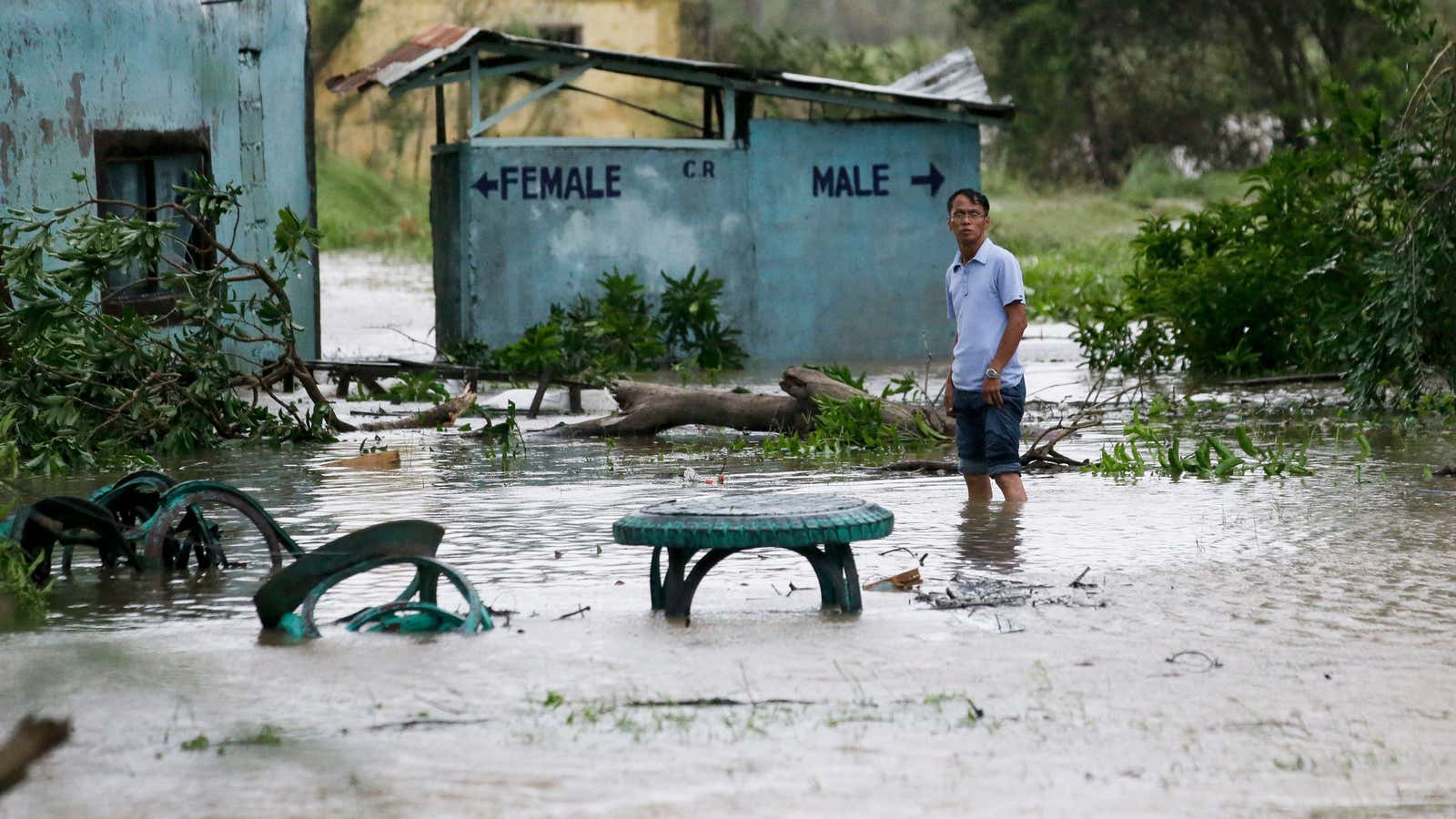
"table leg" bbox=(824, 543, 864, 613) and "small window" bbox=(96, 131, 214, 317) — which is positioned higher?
"small window" bbox=(96, 131, 214, 317)

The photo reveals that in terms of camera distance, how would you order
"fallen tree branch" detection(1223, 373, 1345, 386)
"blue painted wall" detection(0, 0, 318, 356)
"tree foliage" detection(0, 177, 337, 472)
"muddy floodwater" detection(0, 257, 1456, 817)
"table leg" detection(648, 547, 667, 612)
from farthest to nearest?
"fallen tree branch" detection(1223, 373, 1345, 386)
"blue painted wall" detection(0, 0, 318, 356)
"tree foliage" detection(0, 177, 337, 472)
"table leg" detection(648, 547, 667, 612)
"muddy floodwater" detection(0, 257, 1456, 817)

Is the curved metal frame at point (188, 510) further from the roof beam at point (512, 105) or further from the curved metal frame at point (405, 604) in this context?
the roof beam at point (512, 105)

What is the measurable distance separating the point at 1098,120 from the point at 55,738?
4290cm

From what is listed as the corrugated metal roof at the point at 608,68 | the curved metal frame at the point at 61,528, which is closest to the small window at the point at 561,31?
the corrugated metal roof at the point at 608,68

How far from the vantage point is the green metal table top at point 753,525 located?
227 inches

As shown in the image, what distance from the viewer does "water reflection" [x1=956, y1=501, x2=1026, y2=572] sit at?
22.8ft

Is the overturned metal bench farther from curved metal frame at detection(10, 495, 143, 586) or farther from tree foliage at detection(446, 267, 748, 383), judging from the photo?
tree foliage at detection(446, 267, 748, 383)

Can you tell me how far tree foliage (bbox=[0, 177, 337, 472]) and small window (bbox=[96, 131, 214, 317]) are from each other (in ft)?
5.61

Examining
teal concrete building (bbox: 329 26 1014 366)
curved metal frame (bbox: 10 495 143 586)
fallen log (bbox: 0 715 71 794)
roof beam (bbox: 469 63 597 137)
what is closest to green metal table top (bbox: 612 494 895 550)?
curved metal frame (bbox: 10 495 143 586)

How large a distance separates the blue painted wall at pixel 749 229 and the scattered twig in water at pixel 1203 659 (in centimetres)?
1317

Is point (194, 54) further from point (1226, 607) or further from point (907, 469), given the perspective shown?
→ point (1226, 607)

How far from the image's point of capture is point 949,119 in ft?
61.3

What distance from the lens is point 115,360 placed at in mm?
10625

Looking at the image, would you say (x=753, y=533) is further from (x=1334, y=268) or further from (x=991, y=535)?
(x=1334, y=268)
